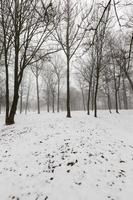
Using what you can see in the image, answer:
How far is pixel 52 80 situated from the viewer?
35.6 metres

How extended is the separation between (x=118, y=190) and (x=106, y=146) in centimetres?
282

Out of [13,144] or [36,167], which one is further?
[13,144]

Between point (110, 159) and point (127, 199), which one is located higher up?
point (110, 159)

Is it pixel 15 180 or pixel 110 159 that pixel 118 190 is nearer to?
pixel 110 159

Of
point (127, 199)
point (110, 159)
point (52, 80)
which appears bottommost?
point (127, 199)

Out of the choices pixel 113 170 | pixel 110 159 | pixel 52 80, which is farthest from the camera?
pixel 52 80

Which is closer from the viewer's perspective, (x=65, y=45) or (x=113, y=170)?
(x=113, y=170)

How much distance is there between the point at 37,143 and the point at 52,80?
2906 cm

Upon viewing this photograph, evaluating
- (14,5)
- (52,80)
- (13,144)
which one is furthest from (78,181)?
(52,80)

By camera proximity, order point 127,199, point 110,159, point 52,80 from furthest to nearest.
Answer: point 52,80, point 110,159, point 127,199

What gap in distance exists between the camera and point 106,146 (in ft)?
23.3

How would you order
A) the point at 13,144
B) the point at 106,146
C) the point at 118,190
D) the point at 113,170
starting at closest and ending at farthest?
the point at 118,190
the point at 113,170
the point at 106,146
the point at 13,144

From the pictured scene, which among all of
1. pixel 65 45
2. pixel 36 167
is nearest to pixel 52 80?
pixel 65 45

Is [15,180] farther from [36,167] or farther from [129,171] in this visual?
[129,171]
